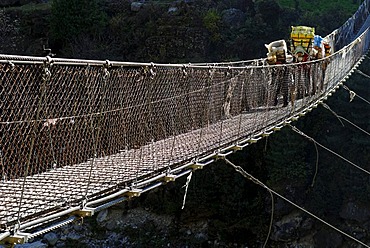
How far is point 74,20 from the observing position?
41.7ft

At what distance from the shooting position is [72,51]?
41.5ft

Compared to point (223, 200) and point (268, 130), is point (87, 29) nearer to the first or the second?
point (223, 200)

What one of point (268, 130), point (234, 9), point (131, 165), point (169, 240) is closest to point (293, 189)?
point (169, 240)

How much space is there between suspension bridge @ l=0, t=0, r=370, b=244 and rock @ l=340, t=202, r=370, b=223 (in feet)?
12.4

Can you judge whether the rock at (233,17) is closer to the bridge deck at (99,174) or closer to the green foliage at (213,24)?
the green foliage at (213,24)

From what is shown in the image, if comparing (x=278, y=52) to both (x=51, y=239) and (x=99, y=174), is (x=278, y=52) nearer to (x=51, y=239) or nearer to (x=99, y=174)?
(x=99, y=174)

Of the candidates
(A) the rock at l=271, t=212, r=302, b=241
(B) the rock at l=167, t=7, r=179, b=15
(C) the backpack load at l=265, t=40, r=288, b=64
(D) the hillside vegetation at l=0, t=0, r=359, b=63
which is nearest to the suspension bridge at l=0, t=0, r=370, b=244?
(C) the backpack load at l=265, t=40, r=288, b=64

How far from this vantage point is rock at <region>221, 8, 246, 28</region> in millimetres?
12789

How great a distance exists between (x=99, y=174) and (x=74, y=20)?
35.9ft

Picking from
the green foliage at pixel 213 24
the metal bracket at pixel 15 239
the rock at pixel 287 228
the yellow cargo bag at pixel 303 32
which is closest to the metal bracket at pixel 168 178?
the metal bracket at pixel 15 239

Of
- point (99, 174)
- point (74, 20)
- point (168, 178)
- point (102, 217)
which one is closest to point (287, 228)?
point (102, 217)

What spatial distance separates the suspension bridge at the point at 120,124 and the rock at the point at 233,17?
19.9ft

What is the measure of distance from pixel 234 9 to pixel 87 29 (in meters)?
3.56

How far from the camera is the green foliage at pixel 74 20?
1269 cm
